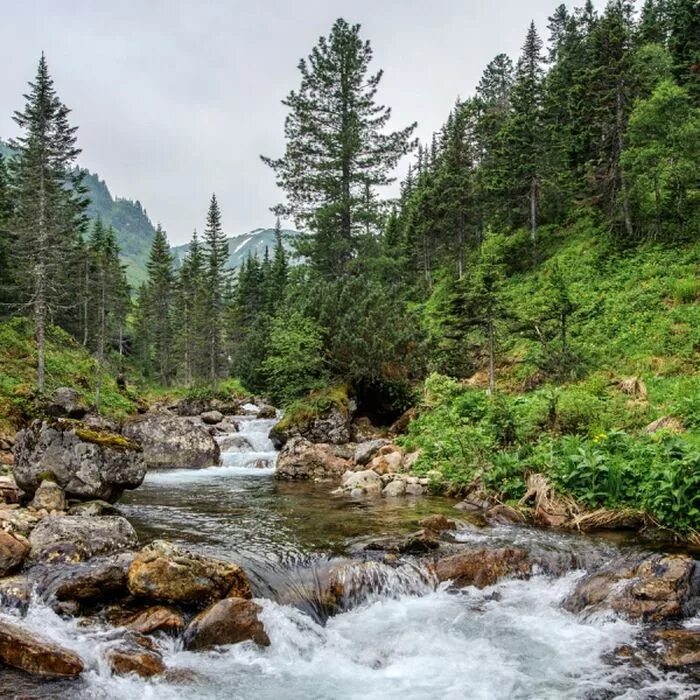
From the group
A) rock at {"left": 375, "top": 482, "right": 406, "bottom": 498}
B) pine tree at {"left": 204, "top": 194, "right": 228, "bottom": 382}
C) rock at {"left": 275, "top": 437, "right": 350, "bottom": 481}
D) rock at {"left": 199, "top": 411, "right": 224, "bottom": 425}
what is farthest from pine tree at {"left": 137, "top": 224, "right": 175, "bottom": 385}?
rock at {"left": 375, "top": 482, "right": 406, "bottom": 498}

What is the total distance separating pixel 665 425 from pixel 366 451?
8.45 meters

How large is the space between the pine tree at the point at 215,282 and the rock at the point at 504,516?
3897 cm

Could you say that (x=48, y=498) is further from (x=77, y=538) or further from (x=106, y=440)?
(x=77, y=538)

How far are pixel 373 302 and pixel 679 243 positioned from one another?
58.6ft

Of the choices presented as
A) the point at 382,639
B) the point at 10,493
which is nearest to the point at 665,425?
the point at 382,639

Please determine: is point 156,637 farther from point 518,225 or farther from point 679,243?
point 518,225

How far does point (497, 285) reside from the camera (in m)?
22.7

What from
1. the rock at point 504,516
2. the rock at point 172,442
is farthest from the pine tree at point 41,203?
the rock at point 504,516

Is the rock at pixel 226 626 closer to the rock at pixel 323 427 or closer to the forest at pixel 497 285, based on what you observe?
the forest at pixel 497 285

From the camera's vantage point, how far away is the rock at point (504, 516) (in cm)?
1118

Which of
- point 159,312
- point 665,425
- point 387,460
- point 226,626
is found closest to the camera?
point 226,626

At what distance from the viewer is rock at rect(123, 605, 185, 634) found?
21.8ft

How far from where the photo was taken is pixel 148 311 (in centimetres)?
6606

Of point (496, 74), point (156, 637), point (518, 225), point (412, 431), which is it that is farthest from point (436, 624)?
point (496, 74)
